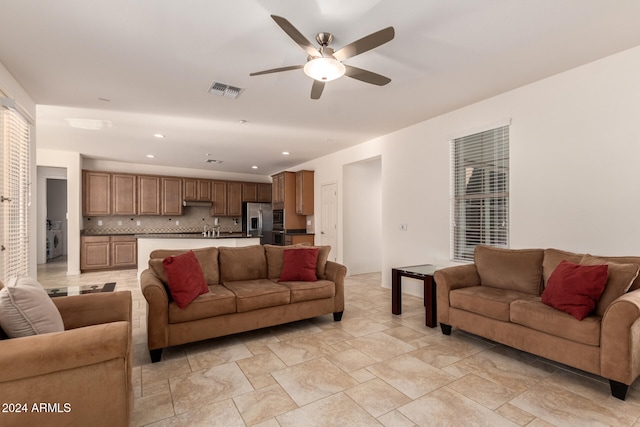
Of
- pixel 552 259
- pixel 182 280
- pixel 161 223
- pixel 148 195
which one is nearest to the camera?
pixel 182 280

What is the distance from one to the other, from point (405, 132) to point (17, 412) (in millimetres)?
4958

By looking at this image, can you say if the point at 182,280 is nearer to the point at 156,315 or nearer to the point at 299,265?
the point at 156,315

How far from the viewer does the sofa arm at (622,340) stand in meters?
1.97

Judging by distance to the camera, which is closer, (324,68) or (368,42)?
(368,42)

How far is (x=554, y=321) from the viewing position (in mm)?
2332

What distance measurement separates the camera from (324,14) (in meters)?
2.11

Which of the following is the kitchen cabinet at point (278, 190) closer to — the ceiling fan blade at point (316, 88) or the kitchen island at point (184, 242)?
the kitchen island at point (184, 242)

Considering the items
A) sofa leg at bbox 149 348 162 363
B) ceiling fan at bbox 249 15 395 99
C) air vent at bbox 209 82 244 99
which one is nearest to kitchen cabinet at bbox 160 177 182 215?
air vent at bbox 209 82 244 99

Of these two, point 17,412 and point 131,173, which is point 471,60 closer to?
point 17,412

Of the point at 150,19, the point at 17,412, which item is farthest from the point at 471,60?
the point at 17,412

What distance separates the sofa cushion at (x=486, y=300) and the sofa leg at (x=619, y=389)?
73 cm

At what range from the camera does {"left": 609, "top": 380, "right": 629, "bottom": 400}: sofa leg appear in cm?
200

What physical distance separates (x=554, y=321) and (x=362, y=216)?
439 cm

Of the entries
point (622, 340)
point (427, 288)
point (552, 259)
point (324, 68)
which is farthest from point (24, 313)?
point (552, 259)
